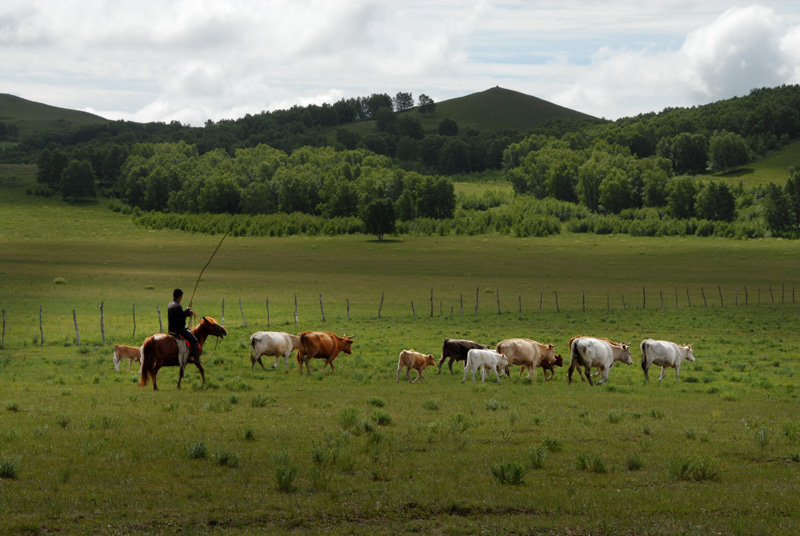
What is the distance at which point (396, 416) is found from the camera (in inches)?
707

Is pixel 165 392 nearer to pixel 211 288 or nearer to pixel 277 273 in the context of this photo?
pixel 211 288

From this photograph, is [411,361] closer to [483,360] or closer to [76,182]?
[483,360]

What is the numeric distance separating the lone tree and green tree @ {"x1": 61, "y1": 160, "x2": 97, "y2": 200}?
92.3 m

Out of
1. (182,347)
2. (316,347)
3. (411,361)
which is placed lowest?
(411,361)

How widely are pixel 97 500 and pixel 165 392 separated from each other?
10.4 m

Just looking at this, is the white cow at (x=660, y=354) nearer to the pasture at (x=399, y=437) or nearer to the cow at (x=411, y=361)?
the pasture at (x=399, y=437)

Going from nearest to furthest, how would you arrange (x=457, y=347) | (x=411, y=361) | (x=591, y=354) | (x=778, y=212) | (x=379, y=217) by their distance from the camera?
1. (x=411, y=361)
2. (x=591, y=354)
3. (x=457, y=347)
4. (x=778, y=212)
5. (x=379, y=217)

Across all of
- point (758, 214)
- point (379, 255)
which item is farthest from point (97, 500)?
point (758, 214)

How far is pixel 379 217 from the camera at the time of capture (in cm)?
13312

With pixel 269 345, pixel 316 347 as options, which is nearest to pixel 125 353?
pixel 269 345

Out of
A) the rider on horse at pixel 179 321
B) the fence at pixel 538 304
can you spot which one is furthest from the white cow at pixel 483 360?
the fence at pixel 538 304

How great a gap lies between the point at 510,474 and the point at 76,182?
196141 mm

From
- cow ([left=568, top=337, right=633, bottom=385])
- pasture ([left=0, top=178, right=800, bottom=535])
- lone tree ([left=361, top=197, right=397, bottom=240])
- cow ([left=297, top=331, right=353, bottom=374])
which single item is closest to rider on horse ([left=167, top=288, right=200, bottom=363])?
pasture ([left=0, top=178, right=800, bottom=535])

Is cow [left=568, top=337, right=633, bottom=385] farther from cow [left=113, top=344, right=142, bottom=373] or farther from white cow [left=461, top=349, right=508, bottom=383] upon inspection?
cow [left=113, top=344, right=142, bottom=373]
